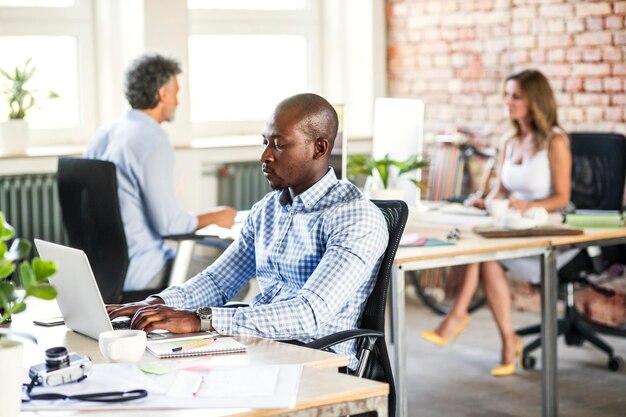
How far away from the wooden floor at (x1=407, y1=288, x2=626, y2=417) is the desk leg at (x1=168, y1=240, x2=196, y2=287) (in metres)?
1.04

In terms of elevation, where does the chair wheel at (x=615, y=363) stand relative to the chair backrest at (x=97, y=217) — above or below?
below

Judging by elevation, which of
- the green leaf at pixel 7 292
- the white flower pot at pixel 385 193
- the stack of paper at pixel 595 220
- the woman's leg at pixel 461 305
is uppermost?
the green leaf at pixel 7 292

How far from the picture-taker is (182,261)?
168 inches

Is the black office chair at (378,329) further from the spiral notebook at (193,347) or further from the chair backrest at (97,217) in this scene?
the chair backrest at (97,217)

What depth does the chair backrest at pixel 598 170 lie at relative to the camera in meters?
4.83

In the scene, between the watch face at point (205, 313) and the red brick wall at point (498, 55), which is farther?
the red brick wall at point (498, 55)

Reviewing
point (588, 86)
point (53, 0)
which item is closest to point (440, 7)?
point (588, 86)

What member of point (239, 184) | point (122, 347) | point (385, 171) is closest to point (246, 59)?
point (239, 184)

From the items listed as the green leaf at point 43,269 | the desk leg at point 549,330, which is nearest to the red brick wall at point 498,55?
the desk leg at point 549,330

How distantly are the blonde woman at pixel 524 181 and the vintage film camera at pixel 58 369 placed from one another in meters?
2.93

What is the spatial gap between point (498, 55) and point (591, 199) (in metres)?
1.32

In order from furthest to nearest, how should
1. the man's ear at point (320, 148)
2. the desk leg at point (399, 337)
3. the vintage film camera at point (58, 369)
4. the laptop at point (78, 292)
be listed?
the desk leg at point (399, 337), the man's ear at point (320, 148), the laptop at point (78, 292), the vintage film camera at point (58, 369)

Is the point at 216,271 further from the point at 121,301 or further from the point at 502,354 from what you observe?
the point at 502,354

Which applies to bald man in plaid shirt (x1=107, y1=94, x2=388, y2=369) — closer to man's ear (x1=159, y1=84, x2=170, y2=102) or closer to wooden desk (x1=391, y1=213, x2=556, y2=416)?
wooden desk (x1=391, y1=213, x2=556, y2=416)
